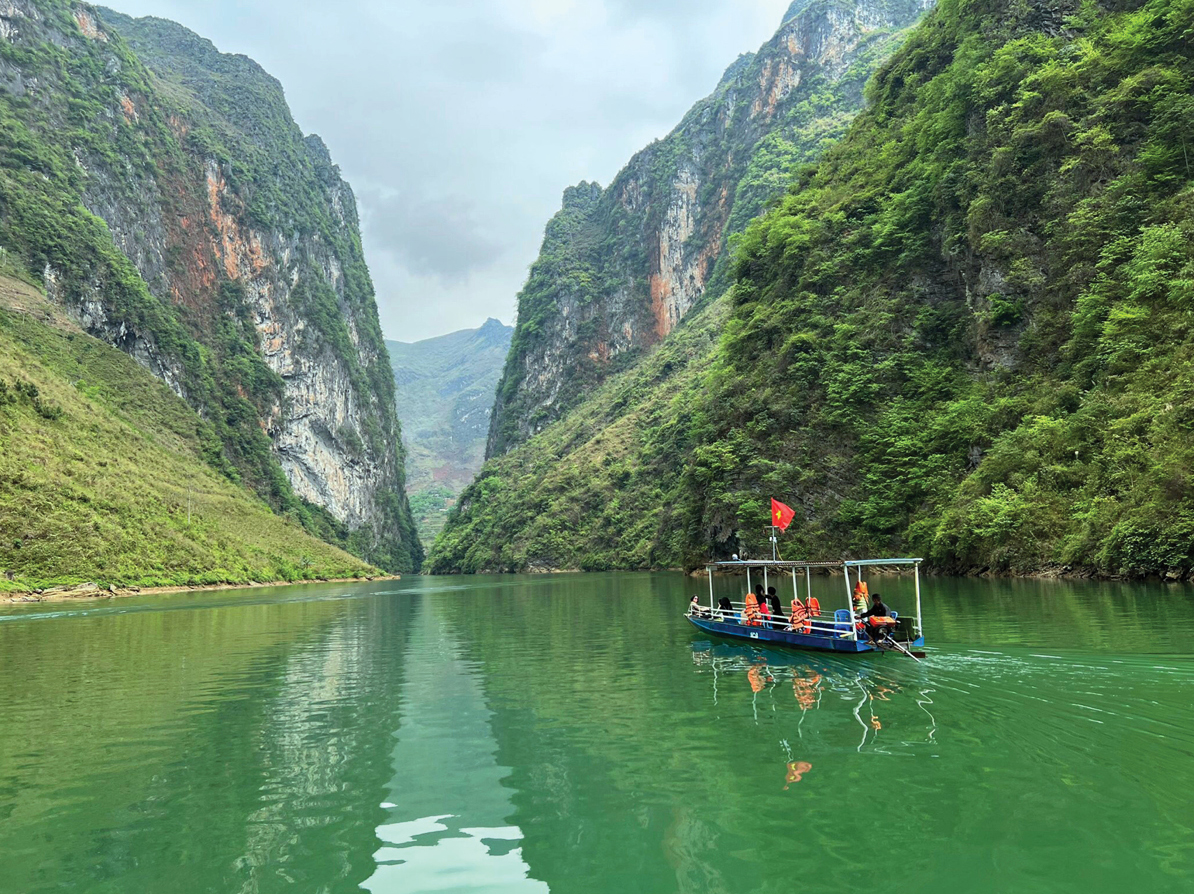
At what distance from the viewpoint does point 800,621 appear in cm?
2286

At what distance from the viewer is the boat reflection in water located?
12.4 m

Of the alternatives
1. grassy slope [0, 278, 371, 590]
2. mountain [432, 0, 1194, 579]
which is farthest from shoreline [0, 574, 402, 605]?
mountain [432, 0, 1194, 579]

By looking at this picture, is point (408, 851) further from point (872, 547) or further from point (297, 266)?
point (297, 266)

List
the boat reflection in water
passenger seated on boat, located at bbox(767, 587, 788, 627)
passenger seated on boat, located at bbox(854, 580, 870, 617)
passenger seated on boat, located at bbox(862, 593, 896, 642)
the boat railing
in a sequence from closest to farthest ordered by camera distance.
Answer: the boat reflection in water, passenger seated on boat, located at bbox(862, 593, 896, 642), the boat railing, passenger seated on boat, located at bbox(854, 580, 870, 617), passenger seated on boat, located at bbox(767, 587, 788, 627)

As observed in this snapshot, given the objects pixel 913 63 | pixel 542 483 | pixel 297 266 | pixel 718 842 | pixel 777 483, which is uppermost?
pixel 297 266

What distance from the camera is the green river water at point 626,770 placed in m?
8.07

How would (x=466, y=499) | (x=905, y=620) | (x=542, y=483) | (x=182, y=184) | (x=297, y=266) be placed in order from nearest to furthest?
1. (x=905, y=620)
2. (x=542, y=483)
3. (x=182, y=184)
4. (x=466, y=499)
5. (x=297, y=266)

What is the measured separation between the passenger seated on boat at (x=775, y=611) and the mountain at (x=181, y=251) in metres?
114

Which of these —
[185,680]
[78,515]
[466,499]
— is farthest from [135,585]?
[466,499]

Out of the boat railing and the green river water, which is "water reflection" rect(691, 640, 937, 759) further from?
the boat railing

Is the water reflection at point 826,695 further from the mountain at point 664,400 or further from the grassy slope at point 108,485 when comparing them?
the mountain at point 664,400

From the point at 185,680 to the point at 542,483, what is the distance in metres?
125

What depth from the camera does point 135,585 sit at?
205 feet

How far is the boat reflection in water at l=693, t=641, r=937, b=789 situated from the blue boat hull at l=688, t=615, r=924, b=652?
41cm
